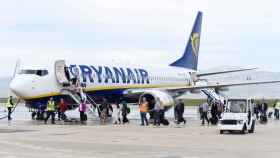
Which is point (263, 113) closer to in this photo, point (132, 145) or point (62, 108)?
point (62, 108)

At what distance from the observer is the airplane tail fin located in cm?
4875

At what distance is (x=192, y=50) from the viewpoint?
49.4 metres

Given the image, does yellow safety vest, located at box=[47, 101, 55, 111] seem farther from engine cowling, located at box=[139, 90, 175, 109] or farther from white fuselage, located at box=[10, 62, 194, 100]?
engine cowling, located at box=[139, 90, 175, 109]

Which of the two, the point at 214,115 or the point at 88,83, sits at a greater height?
the point at 88,83

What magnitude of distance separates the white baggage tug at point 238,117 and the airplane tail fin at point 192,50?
24131 mm

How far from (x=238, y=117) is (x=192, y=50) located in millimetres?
26343

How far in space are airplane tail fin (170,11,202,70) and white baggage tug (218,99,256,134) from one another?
24.1m

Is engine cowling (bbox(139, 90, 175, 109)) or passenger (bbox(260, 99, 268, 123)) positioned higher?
engine cowling (bbox(139, 90, 175, 109))

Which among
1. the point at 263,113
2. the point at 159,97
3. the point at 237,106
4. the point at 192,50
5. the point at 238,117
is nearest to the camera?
the point at 238,117

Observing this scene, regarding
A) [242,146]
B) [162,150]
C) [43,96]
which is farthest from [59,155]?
[43,96]

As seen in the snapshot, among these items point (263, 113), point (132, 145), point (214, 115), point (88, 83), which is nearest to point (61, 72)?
point (88, 83)

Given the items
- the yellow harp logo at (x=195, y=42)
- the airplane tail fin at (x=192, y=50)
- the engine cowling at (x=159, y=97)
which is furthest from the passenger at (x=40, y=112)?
the yellow harp logo at (x=195, y=42)

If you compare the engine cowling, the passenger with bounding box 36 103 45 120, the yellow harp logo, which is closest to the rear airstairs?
the passenger with bounding box 36 103 45 120

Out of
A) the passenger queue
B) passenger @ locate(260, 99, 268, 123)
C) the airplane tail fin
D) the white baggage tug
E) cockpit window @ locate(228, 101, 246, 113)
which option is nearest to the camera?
the white baggage tug
